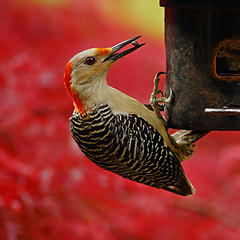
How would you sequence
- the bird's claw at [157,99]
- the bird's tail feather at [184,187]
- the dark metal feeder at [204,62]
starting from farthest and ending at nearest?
the bird's tail feather at [184,187]
the bird's claw at [157,99]
the dark metal feeder at [204,62]

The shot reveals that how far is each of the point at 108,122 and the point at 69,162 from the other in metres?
1.04

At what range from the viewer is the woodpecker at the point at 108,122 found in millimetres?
4086

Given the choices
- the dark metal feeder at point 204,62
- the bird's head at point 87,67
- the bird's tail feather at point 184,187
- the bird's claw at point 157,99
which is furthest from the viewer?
the bird's tail feather at point 184,187

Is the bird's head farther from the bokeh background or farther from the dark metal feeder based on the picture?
the bokeh background

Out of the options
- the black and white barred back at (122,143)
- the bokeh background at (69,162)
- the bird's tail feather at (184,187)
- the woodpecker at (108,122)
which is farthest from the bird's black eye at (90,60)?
the bird's tail feather at (184,187)

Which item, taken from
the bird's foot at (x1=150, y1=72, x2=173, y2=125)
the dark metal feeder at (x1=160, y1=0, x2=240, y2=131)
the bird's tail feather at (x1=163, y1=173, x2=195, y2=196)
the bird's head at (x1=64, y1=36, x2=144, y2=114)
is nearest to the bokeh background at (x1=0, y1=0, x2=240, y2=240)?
the bird's tail feather at (x1=163, y1=173, x2=195, y2=196)

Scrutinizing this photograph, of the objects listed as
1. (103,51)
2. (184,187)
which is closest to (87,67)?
(103,51)

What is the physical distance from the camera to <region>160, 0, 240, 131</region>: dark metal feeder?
3.80 metres

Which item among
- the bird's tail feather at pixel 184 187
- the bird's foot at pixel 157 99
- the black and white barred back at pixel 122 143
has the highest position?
the bird's foot at pixel 157 99

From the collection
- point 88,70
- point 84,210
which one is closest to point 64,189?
point 84,210

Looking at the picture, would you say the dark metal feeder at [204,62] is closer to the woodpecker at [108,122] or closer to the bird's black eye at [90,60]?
the woodpecker at [108,122]

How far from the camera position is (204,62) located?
13.1 ft

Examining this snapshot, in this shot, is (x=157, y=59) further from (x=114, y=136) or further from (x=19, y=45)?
(x=114, y=136)

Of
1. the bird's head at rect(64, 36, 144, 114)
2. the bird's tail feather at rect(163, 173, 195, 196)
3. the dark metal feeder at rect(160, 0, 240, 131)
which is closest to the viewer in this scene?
the dark metal feeder at rect(160, 0, 240, 131)
